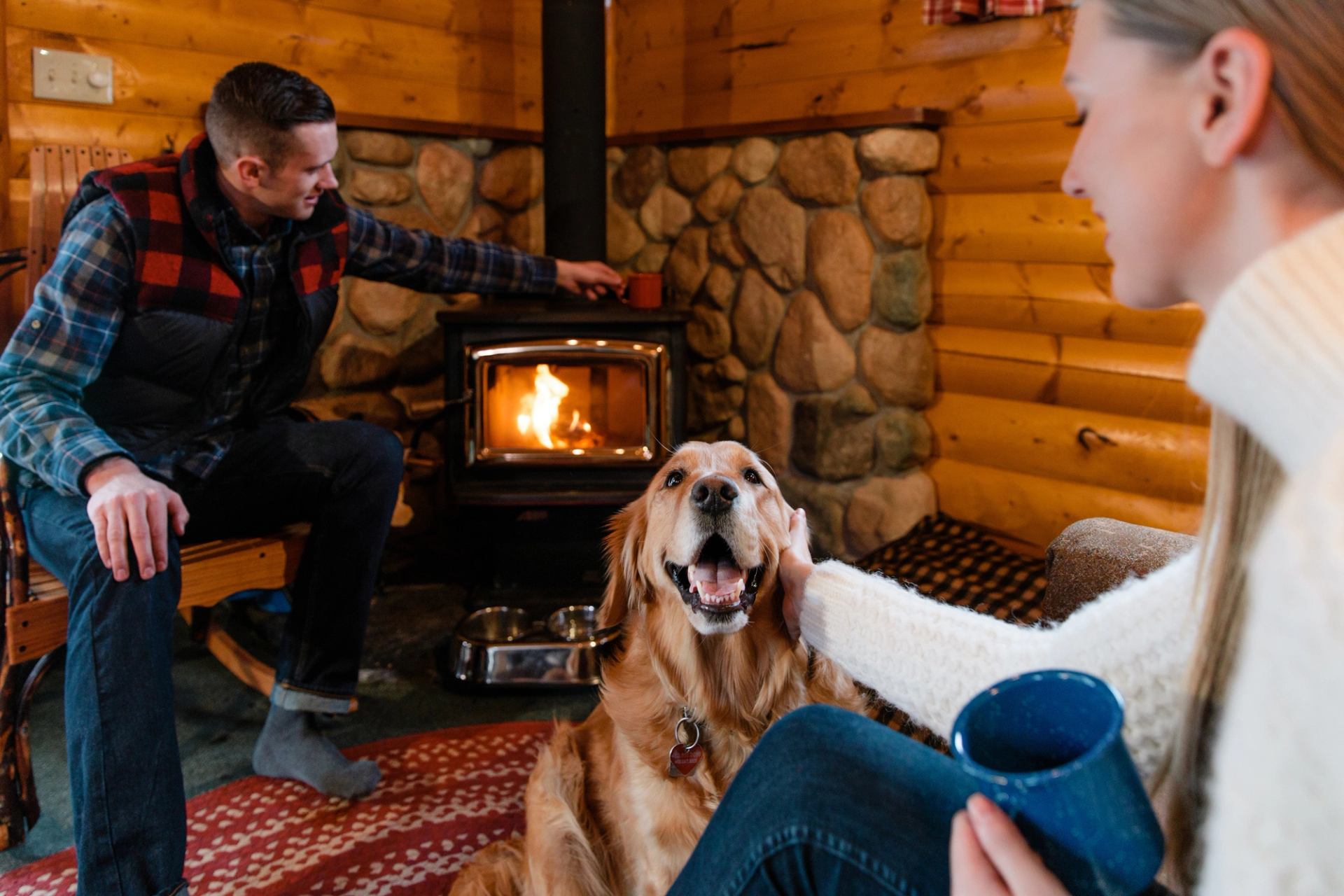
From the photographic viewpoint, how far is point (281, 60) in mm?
3082

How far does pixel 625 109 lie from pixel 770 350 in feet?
3.85

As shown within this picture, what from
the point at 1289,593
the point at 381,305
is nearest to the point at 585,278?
the point at 381,305

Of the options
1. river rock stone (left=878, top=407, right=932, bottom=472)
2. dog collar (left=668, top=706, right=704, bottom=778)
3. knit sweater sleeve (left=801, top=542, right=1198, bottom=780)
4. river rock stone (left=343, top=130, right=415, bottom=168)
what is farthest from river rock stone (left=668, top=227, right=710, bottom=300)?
knit sweater sleeve (left=801, top=542, right=1198, bottom=780)

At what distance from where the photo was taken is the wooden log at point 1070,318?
2516 mm

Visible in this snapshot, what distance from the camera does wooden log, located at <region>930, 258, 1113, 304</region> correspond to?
2.69 metres

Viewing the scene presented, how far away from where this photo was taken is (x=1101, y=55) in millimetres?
654

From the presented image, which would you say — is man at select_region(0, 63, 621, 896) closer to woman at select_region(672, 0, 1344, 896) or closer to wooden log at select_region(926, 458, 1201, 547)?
woman at select_region(672, 0, 1344, 896)

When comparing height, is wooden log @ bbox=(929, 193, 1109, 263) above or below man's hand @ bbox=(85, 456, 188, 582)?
above

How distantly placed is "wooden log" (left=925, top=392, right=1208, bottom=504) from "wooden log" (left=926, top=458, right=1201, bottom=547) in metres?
0.02

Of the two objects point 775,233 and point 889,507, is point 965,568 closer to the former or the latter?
point 889,507

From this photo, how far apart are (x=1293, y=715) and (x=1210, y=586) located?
0.86 ft

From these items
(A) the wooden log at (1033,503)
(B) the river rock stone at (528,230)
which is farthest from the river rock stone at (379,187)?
(A) the wooden log at (1033,503)

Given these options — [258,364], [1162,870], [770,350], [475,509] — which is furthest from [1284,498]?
[770,350]

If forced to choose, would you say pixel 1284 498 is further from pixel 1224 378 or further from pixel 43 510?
pixel 43 510
